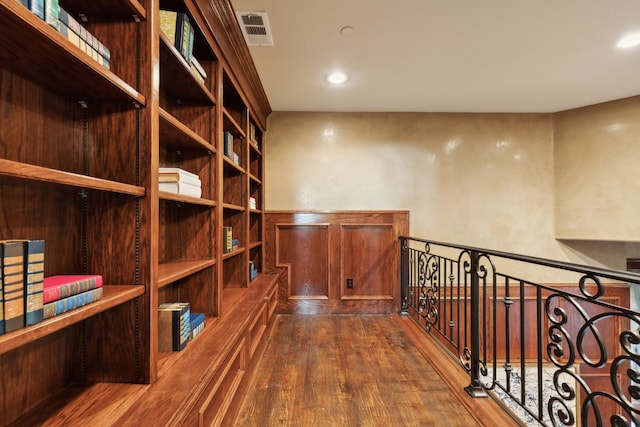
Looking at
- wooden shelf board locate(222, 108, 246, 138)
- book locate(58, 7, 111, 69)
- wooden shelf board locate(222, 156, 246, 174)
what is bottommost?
wooden shelf board locate(222, 156, 246, 174)

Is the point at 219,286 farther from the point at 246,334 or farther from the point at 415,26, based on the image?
the point at 415,26

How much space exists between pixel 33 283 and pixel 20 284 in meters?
0.03

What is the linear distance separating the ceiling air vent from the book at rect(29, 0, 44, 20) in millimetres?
1393

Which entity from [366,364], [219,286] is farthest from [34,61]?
[366,364]

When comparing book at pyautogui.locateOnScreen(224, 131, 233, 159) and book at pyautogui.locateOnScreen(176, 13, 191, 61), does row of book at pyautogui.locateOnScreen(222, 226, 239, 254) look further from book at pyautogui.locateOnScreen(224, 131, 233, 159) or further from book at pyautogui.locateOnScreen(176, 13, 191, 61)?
book at pyautogui.locateOnScreen(176, 13, 191, 61)

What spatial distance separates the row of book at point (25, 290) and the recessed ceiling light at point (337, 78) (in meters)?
2.56

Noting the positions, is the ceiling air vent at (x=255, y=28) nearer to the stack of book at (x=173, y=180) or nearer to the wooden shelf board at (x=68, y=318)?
the stack of book at (x=173, y=180)

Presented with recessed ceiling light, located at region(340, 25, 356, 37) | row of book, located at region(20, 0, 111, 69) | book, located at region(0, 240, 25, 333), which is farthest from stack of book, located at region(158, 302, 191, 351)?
recessed ceiling light, located at region(340, 25, 356, 37)

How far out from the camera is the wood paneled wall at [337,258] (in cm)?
357

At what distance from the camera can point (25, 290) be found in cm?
71

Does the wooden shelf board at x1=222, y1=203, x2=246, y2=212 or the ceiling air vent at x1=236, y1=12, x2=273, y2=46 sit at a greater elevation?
the ceiling air vent at x1=236, y1=12, x2=273, y2=46

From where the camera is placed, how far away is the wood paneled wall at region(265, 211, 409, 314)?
11.7 ft

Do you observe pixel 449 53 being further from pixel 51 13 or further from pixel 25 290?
pixel 25 290

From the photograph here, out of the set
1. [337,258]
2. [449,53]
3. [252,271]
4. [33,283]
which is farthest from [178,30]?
[337,258]
